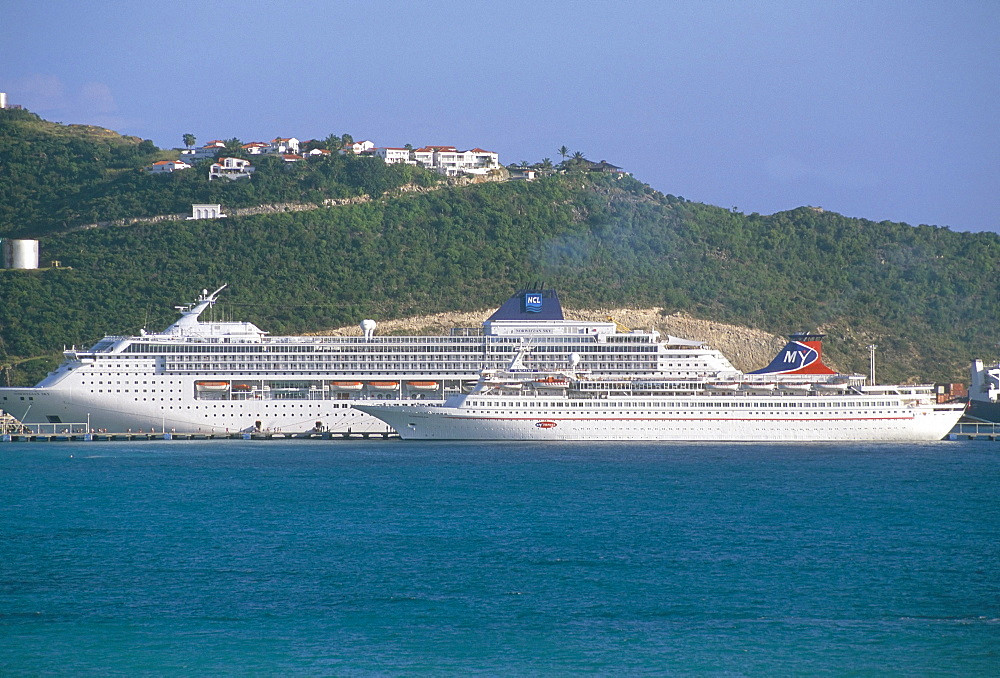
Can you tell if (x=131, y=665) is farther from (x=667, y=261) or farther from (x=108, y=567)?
(x=667, y=261)

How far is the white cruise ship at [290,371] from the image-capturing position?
6066 centimetres

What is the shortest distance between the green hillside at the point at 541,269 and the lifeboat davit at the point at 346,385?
66.1 feet

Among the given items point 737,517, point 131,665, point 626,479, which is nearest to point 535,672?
point 131,665

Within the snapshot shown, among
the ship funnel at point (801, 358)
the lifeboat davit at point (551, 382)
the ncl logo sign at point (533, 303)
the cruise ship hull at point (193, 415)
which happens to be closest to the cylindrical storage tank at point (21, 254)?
the cruise ship hull at point (193, 415)

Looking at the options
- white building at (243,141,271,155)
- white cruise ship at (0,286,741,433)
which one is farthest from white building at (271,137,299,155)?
white cruise ship at (0,286,741,433)

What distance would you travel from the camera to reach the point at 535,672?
21875mm

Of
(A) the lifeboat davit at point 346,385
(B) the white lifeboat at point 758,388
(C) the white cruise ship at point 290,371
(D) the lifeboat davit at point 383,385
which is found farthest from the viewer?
(D) the lifeboat davit at point 383,385

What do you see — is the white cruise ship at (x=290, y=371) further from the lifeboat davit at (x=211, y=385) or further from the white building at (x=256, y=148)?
the white building at (x=256, y=148)

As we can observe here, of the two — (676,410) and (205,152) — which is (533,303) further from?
(205,152)

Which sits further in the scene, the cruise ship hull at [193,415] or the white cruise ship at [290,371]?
the white cruise ship at [290,371]

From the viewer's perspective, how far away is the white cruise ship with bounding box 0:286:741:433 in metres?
60.7

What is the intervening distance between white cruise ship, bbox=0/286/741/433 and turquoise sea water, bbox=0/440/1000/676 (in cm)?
1344

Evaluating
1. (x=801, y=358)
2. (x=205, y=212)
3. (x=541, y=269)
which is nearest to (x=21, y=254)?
(x=205, y=212)

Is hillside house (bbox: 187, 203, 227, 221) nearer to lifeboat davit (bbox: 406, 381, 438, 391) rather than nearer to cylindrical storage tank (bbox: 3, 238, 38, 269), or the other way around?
cylindrical storage tank (bbox: 3, 238, 38, 269)
